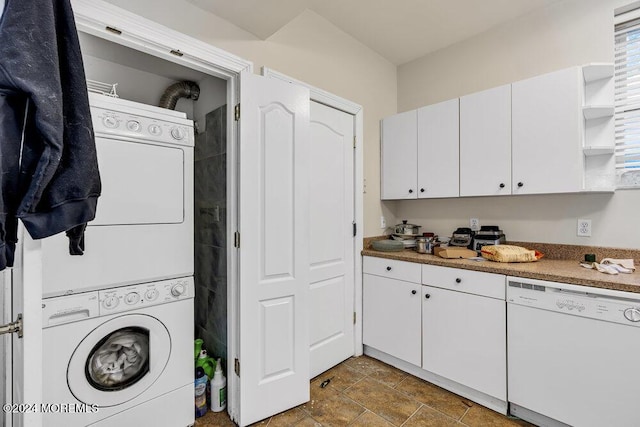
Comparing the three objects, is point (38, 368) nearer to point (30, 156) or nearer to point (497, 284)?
point (30, 156)

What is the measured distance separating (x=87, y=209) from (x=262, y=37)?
67.7 inches

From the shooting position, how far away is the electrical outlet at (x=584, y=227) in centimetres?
203

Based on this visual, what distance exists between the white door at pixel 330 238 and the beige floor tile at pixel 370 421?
55 centimetres

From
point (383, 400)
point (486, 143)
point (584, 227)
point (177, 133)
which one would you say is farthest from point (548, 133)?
point (177, 133)

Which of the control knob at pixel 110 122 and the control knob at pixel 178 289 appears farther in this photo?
the control knob at pixel 178 289

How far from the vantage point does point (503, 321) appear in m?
1.78

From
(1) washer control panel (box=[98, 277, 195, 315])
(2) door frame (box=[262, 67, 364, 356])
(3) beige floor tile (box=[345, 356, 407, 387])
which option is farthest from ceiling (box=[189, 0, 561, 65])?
(3) beige floor tile (box=[345, 356, 407, 387])

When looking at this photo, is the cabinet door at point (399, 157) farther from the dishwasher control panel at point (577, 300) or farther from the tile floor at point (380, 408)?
the tile floor at point (380, 408)

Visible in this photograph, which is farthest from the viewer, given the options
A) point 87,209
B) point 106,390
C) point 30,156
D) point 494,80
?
point 494,80

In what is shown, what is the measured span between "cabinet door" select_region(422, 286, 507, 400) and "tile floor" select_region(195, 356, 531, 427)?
0.45ft

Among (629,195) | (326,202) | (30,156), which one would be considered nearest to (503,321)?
(629,195)

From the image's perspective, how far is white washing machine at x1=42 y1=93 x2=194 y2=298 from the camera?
1369 mm

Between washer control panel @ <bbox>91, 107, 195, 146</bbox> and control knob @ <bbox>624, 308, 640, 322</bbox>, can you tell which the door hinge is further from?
control knob @ <bbox>624, 308, 640, 322</bbox>

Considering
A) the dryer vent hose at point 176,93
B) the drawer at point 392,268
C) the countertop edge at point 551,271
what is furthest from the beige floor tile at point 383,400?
the dryer vent hose at point 176,93
